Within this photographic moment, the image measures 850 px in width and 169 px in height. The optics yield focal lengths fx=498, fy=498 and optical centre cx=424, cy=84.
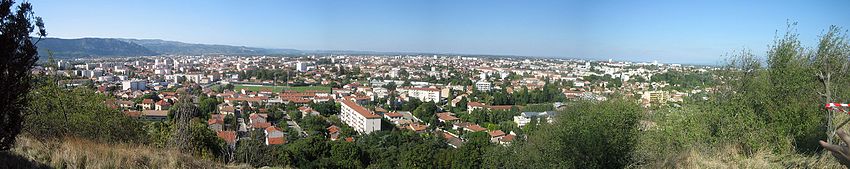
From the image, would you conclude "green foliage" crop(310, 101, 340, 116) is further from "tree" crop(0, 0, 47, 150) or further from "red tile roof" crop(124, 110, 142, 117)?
"tree" crop(0, 0, 47, 150)

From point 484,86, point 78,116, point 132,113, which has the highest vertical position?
point 78,116

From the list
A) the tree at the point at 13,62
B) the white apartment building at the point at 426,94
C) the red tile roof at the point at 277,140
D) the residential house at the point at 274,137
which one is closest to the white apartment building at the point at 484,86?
the white apartment building at the point at 426,94

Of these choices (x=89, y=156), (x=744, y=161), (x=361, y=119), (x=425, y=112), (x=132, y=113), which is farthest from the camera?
(x=425, y=112)

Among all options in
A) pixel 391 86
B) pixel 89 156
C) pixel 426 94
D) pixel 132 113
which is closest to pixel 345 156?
pixel 132 113

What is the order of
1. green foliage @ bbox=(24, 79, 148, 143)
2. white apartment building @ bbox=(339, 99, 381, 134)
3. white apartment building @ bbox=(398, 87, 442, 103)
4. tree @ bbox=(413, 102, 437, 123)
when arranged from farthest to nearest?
white apartment building @ bbox=(398, 87, 442, 103) → tree @ bbox=(413, 102, 437, 123) → white apartment building @ bbox=(339, 99, 381, 134) → green foliage @ bbox=(24, 79, 148, 143)

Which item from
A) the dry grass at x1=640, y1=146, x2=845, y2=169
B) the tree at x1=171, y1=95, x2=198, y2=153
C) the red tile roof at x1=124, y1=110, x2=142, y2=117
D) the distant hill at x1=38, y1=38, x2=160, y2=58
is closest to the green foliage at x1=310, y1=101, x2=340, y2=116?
the red tile roof at x1=124, y1=110, x2=142, y2=117

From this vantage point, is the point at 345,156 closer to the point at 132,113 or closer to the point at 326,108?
the point at 132,113
